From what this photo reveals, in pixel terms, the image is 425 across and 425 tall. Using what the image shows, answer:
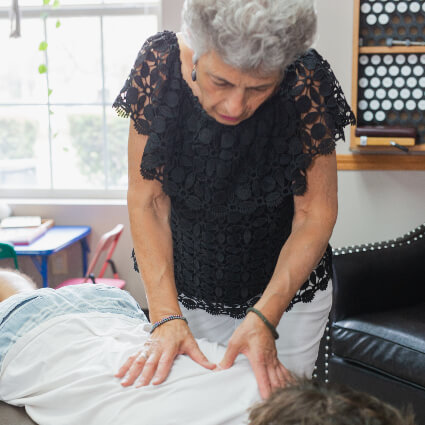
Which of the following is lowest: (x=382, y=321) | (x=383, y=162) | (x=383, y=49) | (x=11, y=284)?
(x=382, y=321)

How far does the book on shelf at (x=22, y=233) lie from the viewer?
3250 millimetres

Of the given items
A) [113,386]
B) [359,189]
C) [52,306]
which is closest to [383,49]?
[359,189]

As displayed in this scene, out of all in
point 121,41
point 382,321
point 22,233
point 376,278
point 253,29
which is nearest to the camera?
point 253,29

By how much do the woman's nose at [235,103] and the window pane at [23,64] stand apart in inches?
126

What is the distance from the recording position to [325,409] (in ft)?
2.50

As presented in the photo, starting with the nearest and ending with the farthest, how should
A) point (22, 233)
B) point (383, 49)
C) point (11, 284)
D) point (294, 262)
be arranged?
point (294, 262) → point (11, 284) → point (383, 49) → point (22, 233)

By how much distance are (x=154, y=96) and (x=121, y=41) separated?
275 cm

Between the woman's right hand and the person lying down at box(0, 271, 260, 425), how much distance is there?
16mm

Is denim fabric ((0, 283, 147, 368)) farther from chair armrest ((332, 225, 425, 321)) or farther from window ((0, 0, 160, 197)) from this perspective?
window ((0, 0, 160, 197))

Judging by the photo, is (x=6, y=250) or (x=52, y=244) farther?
(x=52, y=244)

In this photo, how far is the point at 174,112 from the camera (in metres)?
1.38

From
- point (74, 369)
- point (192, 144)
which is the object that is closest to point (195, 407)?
point (74, 369)

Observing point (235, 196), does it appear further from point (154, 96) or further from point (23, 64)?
Answer: point (23, 64)

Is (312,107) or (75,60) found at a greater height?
(75,60)
